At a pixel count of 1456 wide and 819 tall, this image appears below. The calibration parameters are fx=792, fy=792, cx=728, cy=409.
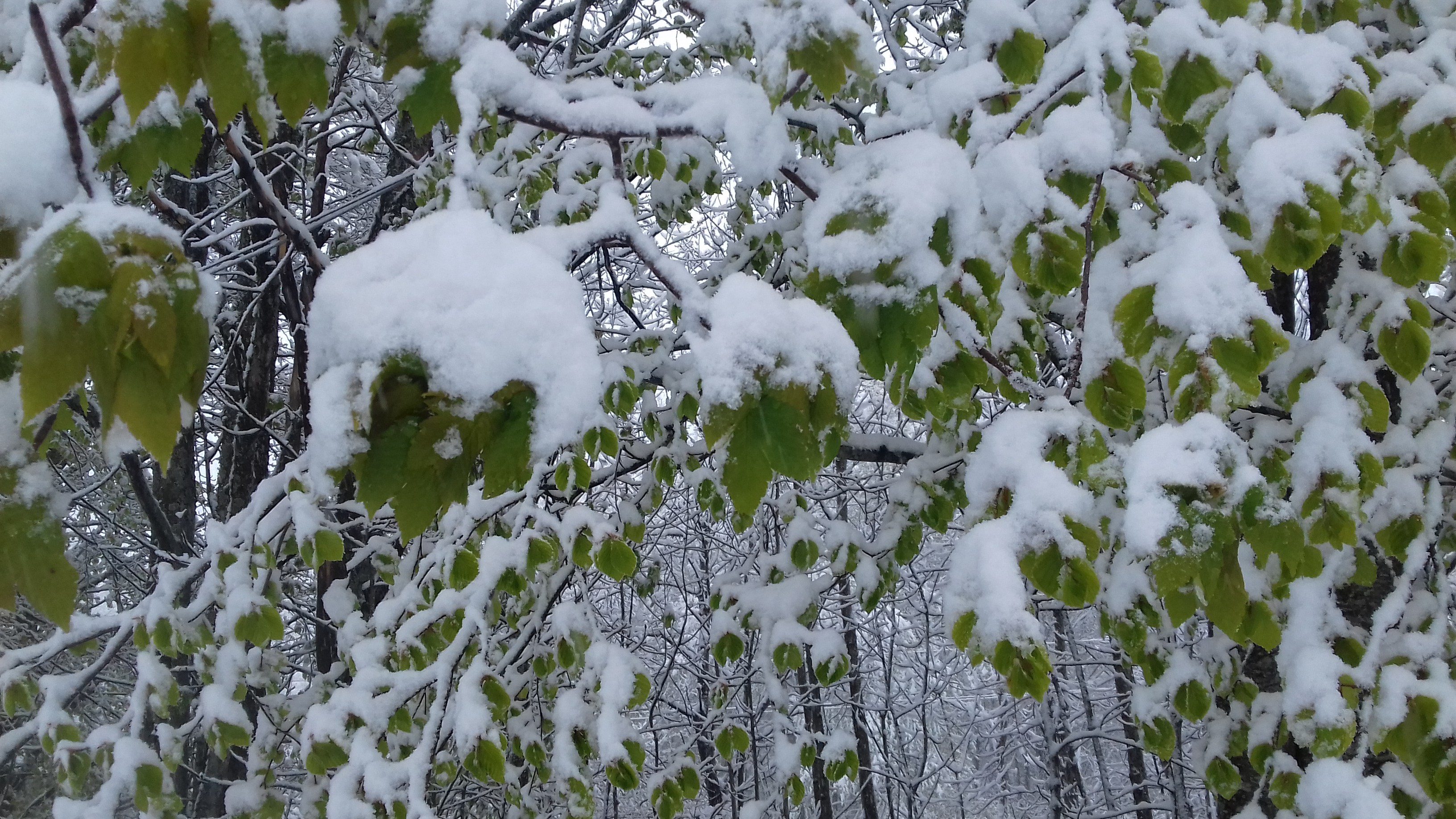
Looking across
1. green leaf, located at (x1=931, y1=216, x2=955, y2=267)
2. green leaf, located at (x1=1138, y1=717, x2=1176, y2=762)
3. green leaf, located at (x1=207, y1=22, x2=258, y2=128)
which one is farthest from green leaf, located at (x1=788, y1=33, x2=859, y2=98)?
green leaf, located at (x1=1138, y1=717, x2=1176, y2=762)

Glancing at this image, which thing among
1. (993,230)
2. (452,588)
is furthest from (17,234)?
(452,588)

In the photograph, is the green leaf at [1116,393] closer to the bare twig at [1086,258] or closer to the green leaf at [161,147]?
the bare twig at [1086,258]

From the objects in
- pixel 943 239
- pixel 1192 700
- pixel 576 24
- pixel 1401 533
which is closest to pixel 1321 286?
pixel 1401 533

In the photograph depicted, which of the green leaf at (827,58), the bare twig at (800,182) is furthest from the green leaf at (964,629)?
the green leaf at (827,58)

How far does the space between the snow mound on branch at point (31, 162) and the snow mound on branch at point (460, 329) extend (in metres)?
0.26

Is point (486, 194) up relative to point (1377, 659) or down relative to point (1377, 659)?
up

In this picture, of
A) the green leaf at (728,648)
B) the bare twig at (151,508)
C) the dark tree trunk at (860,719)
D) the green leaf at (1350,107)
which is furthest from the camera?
the dark tree trunk at (860,719)

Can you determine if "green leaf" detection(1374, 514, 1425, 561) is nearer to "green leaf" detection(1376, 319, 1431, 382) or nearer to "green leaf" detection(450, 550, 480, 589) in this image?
"green leaf" detection(1376, 319, 1431, 382)

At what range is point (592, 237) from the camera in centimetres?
105

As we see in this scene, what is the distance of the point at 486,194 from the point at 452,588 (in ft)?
4.09

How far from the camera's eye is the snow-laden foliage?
813 mm

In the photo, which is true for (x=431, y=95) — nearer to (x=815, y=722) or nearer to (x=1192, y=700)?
(x=1192, y=700)

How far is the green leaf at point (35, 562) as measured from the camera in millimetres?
869

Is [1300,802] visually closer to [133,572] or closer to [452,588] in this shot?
[452,588]
